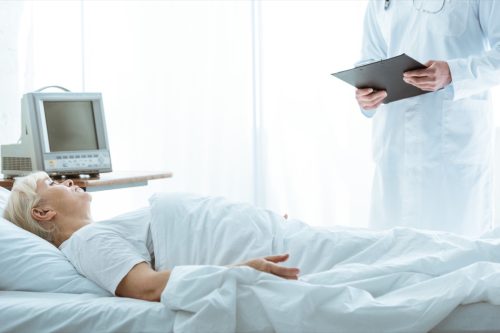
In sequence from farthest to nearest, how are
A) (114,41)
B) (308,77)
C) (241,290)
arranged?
(114,41), (308,77), (241,290)

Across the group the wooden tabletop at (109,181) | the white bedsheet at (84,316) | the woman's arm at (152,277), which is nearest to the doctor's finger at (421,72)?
the woman's arm at (152,277)

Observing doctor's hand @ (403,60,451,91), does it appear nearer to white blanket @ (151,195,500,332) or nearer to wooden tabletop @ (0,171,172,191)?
white blanket @ (151,195,500,332)

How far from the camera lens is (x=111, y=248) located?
1529 millimetres

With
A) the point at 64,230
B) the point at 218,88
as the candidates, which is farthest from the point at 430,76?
the point at 218,88

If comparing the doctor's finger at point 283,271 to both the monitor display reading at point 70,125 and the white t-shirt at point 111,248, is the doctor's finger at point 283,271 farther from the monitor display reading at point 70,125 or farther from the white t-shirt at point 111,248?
the monitor display reading at point 70,125

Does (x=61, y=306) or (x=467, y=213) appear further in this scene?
(x=467, y=213)

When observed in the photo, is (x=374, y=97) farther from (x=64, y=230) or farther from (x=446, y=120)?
(x=64, y=230)

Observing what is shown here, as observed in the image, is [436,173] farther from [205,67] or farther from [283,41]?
[205,67]

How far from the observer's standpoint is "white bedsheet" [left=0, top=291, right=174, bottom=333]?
4.33 feet

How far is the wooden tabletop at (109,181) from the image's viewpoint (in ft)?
8.13

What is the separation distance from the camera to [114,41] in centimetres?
370

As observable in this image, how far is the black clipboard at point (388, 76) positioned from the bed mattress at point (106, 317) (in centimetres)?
88

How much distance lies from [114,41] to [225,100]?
0.79m

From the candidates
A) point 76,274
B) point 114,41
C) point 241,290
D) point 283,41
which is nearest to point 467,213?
point 241,290
